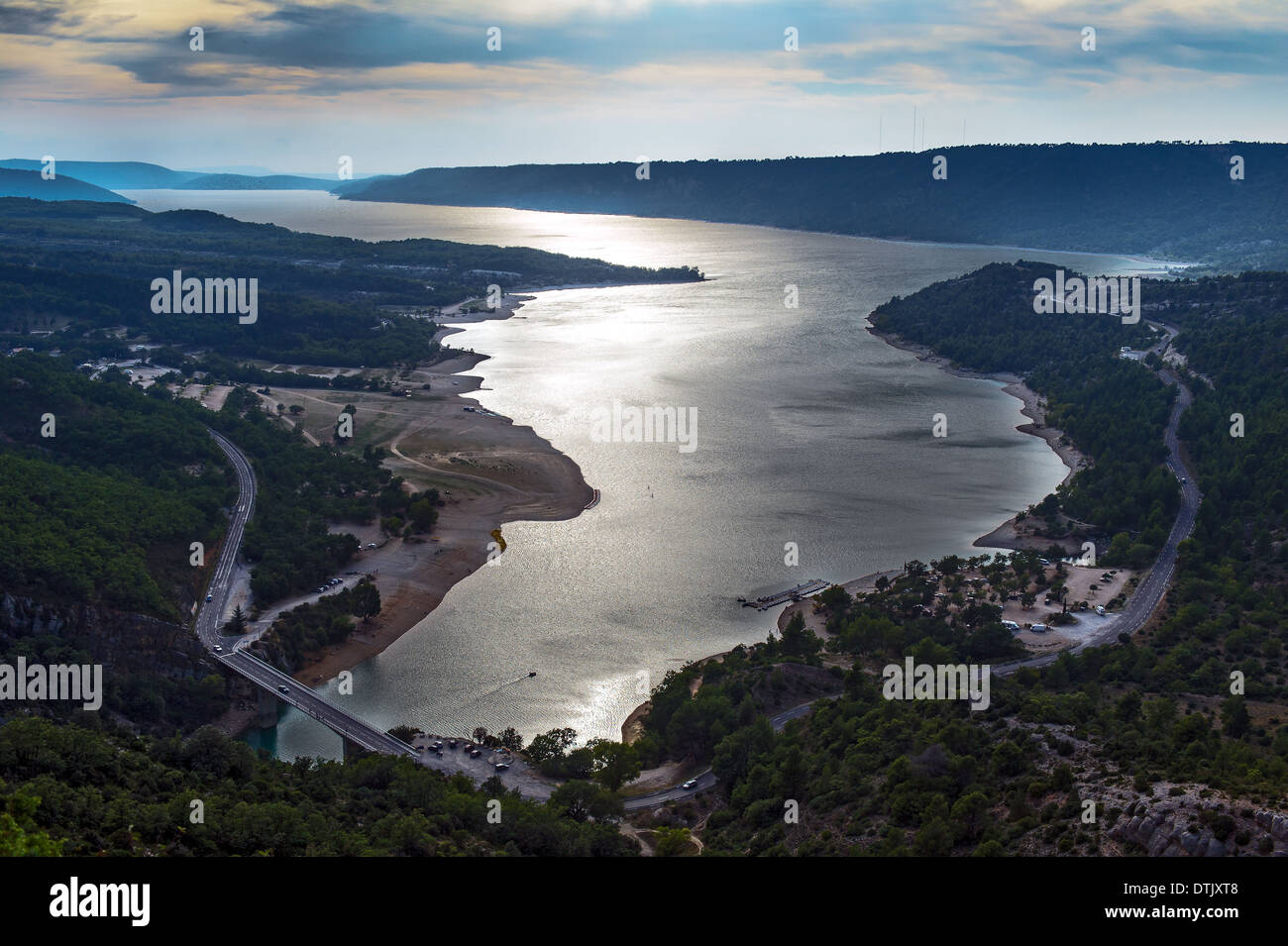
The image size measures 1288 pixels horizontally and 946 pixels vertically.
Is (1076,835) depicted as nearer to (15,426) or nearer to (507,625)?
(507,625)

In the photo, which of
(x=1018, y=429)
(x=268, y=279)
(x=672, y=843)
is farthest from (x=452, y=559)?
(x=268, y=279)

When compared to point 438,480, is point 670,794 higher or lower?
lower

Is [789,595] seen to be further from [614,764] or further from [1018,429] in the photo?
[1018,429]

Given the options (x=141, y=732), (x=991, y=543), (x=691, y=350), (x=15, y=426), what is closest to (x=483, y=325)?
(x=691, y=350)

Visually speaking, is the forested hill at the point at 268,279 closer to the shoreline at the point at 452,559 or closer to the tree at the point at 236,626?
the shoreline at the point at 452,559

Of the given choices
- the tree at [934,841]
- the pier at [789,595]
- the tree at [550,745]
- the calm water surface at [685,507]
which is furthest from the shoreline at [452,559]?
the tree at [934,841]

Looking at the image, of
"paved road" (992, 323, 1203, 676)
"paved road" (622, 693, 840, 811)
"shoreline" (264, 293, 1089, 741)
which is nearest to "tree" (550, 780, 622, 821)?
"paved road" (622, 693, 840, 811)
